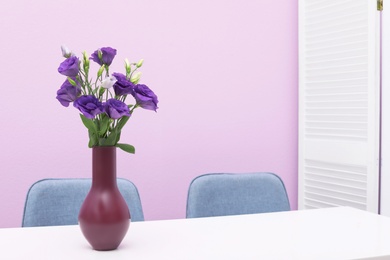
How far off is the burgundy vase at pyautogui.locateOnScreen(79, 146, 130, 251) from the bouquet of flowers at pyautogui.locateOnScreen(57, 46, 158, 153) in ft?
0.15

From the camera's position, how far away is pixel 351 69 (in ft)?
8.59

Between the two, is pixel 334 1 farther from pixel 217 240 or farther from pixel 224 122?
pixel 217 240

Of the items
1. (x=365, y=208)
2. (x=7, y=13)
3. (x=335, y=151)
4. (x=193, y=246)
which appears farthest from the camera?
(x=335, y=151)

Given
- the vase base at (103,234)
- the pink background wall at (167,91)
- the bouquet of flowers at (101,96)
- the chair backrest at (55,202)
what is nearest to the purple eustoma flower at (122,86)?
the bouquet of flowers at (101,96)

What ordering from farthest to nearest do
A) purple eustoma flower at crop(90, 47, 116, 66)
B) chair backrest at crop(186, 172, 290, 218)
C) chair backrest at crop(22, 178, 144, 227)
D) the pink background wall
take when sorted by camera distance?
the pink background wall
chair backrest at crop(186, 172, 290, 218)
chair backrest at crop(22, 178, 144, 227)
purple eustoma flower at crop(90, 47, 116, 66)

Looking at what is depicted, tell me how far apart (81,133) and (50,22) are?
520 mm

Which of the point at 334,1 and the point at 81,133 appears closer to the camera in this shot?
the point at 81,133

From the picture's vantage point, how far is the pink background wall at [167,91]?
2.36m

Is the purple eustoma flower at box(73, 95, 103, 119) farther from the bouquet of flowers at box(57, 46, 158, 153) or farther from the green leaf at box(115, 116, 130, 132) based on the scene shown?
the green leaf at box(115, 116, 130, 132)

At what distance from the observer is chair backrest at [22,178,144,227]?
64.2 inches

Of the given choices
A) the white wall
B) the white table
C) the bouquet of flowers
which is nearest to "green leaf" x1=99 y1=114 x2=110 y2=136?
the bouquet of flowers

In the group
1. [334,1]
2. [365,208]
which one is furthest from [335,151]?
[334,1]

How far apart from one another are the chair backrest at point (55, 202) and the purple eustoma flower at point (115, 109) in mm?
579

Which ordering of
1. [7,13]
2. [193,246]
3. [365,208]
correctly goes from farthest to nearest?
[365,208]
[7,13]
[193,246]
